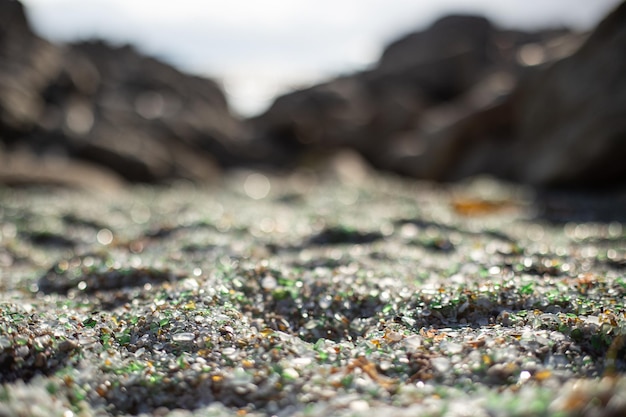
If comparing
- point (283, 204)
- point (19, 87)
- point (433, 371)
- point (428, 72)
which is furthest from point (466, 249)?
point (428, 72)

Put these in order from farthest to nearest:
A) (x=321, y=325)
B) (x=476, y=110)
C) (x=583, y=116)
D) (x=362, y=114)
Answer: (x=362, y=114) → (x=476, y=110) → (x=583, y=116) → (x=321, y=325)

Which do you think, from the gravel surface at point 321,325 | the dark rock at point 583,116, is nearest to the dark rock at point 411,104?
the dark rock at point 583,116

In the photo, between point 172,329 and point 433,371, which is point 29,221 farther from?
point 433,371

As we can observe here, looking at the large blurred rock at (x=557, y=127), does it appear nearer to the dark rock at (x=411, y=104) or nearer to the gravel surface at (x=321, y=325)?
the dark rock at (x=411, y=104)

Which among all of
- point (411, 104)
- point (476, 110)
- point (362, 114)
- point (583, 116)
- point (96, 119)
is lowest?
point (583, 116)

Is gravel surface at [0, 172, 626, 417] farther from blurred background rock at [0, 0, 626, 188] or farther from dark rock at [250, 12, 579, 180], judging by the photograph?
dark rock at [250, 12, 579, 180]

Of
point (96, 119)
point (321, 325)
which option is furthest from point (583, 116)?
point (96, 119)

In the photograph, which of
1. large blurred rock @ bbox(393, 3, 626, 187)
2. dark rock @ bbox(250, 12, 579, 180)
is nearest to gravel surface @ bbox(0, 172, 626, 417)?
large blurred rock @ bbox(393, 3, 626, 187)

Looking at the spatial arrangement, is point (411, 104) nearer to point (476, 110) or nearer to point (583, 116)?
point (476, 110)
